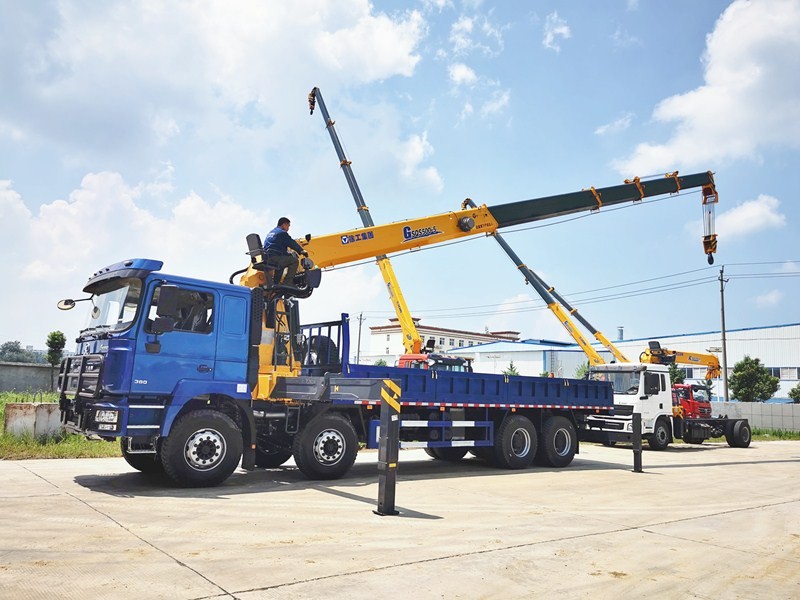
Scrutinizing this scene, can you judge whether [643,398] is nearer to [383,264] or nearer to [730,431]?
[730,431]

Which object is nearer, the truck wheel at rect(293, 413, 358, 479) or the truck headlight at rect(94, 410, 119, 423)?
A: the truck headlight at rect(94, 410, 119, 423)

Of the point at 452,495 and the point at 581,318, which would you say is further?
the point at 581,318

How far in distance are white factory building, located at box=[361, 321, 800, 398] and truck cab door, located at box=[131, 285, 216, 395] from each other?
28.5 meters

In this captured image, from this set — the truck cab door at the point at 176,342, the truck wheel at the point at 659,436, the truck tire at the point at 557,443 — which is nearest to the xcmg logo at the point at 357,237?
the truck cab door at the point at 176,342

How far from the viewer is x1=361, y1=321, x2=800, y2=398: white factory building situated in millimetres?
52938

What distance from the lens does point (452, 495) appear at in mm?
9297

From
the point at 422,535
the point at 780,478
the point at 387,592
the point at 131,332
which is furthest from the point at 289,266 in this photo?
the point at 780,478

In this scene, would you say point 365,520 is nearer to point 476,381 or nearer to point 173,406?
point 173,406

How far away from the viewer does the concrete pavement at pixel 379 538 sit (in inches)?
192

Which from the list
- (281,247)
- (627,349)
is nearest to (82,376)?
(281,247)

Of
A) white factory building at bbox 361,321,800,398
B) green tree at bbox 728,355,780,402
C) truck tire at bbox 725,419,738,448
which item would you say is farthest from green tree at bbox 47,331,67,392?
green tree at bbox 728,355,780,402

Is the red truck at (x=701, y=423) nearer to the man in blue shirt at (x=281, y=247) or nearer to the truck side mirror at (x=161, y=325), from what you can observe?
the man in blue shirt at (x=281, y=247)

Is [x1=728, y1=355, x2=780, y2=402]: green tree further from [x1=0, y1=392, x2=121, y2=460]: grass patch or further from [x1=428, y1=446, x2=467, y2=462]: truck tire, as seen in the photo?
[x1=0, y1=392, x2=121, y2=460]: grass patch

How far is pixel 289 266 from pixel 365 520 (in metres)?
4.43
